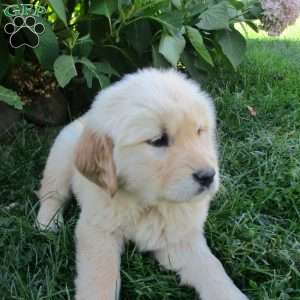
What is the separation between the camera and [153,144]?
7.82ft

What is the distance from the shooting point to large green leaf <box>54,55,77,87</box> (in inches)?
130

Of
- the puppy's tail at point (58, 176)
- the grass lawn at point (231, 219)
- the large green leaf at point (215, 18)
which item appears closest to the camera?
the grass lawn at point (231, 219)

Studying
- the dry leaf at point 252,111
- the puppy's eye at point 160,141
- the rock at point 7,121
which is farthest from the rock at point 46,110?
the puppy's eye at point 160,141

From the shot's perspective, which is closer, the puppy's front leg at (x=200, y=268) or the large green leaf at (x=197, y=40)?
the puppy's front leg at (x=200, y=268)

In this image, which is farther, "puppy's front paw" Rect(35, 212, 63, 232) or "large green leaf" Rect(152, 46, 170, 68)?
"large green leaf" Rect(152, 46, 170, 68)

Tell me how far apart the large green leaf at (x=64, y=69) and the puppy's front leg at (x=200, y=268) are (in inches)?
48.4

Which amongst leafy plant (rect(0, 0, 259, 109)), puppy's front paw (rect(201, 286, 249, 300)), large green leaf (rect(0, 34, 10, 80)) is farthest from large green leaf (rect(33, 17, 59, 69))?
puppy's front paw (rect(201, 286, 249, 300))

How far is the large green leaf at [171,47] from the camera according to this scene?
3850 mm

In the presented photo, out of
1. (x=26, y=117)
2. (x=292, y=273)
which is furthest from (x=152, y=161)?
(x=26, y=117)

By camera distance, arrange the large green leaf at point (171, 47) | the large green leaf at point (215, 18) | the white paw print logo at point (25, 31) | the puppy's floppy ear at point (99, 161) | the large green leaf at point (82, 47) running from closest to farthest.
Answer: the puppy's floppy ear at point (99, 161), the white paw print logo at point (25, 31), the large green leaf at point (82, 47), the large green leaf at point (171, 47), the large green leaf at point (215, 18)

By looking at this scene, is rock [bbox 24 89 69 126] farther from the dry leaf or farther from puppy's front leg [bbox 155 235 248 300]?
puppy's front leg [bbox 155 235 248 300]

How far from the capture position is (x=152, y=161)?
2.38 meters

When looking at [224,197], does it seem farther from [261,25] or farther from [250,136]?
[261,25]

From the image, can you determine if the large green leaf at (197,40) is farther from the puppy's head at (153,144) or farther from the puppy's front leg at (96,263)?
the puppy's front leg at (96,263)
